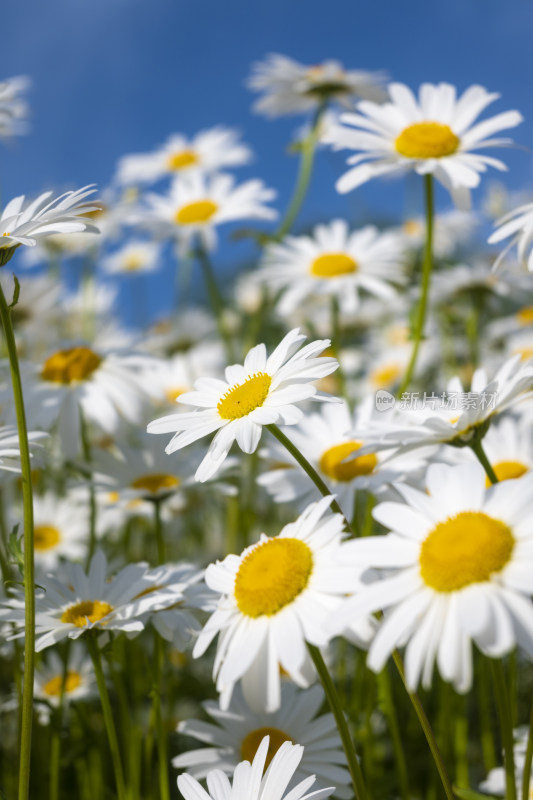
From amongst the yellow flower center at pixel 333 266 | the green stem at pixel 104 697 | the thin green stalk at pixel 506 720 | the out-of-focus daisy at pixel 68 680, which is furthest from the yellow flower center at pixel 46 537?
the thin green stalk at pixel 506 720

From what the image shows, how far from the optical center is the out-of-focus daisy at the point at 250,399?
0.74 m

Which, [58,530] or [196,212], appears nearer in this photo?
[58,530]

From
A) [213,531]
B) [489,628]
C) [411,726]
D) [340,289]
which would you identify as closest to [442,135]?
[340,289]

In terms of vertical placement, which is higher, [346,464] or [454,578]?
[346,464]

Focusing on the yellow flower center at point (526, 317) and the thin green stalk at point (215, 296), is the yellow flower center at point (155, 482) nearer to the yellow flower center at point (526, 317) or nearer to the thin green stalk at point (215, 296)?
the thin green stalk at point (215, 296)

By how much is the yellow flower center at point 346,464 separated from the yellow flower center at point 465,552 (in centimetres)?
50

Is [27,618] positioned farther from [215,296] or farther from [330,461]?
[215,296]

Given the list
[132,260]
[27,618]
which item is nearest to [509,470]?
A: [27,618]

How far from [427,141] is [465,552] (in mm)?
821

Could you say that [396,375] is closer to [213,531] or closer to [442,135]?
[213,531]

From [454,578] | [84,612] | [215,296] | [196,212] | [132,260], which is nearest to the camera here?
[454,578]

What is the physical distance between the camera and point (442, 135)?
4.03ft

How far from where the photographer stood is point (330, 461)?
114cm

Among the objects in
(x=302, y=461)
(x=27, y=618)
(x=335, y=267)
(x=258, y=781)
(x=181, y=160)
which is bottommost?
(x=258, y=781)
